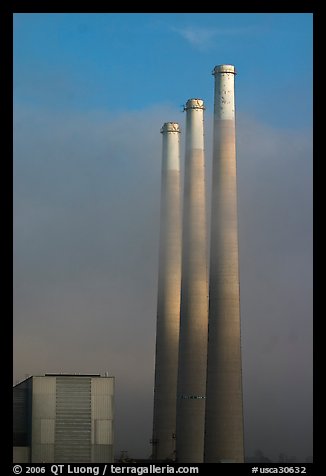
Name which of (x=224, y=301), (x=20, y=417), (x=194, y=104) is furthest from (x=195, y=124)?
(x=20, y=417)

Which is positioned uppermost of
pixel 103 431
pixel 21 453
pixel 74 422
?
pixel 74 422

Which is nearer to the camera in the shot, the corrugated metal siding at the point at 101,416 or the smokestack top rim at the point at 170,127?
the corrugated metal siding at the point at 101,416

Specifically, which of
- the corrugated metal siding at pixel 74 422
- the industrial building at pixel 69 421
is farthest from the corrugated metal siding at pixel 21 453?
the corrugated metal siding at pixel 74 422

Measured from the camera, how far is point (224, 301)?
3435 inches

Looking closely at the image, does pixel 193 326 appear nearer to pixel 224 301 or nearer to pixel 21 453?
pixel 224 301

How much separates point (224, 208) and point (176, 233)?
75.3 ft

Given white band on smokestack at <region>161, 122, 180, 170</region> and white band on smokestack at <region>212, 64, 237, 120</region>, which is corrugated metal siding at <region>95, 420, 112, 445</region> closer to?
white band on smokestack at <region>212, 64, 237, 120</region>

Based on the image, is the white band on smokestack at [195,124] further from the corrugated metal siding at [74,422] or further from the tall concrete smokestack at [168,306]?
the corrugated metal siding at [74,422]

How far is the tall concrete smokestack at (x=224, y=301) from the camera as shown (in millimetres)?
85562

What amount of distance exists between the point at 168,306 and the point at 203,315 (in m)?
11.3

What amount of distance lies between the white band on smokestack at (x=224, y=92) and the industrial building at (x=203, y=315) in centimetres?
8

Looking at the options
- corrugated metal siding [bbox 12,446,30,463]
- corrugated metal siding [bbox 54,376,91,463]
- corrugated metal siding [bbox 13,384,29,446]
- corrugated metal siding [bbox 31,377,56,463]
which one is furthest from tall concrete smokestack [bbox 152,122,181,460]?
corrugated metal siding [bbox 12,446,30,463]
